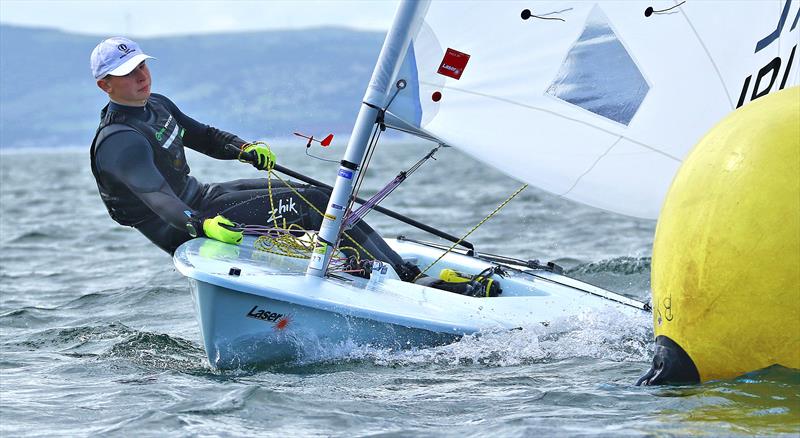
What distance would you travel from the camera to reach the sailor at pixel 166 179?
14.1 ft

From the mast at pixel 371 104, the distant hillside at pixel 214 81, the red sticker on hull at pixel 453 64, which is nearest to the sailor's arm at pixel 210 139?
the mast at pixel 371 104

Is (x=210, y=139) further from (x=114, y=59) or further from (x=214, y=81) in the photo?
(x=214, y=81)

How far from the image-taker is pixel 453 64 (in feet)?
14.5

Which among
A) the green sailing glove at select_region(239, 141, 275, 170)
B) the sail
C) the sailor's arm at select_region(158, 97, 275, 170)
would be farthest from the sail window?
the sailor's arm at select_region(158, 97, 275, 170)

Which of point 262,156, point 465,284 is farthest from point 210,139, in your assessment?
point 465,284

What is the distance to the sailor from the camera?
4.31 metres

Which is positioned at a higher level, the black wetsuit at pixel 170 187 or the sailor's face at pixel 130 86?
the sailor's face at pixel 130 86

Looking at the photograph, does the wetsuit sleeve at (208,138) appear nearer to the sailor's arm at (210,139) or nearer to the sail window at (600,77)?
the sailor's arm at (210,139)

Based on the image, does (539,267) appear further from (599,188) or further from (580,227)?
(580,227)

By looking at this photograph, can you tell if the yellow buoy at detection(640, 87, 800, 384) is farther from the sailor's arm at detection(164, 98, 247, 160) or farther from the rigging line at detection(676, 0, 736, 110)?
the sailor's arm at detection(164, 98, 247, 160)

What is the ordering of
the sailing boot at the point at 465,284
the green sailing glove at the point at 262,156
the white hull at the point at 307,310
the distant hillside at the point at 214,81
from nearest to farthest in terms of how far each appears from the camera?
the white hull at the point at 307,310
the sailing boot at the point at 465,284
the green sailing glove at the point at 262,156
the distant hillside at the point at 214,81

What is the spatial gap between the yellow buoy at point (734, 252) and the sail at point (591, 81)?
1249 mm

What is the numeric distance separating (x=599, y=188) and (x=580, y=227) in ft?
15.0

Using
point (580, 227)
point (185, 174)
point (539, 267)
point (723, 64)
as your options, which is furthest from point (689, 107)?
point (580, 227)
